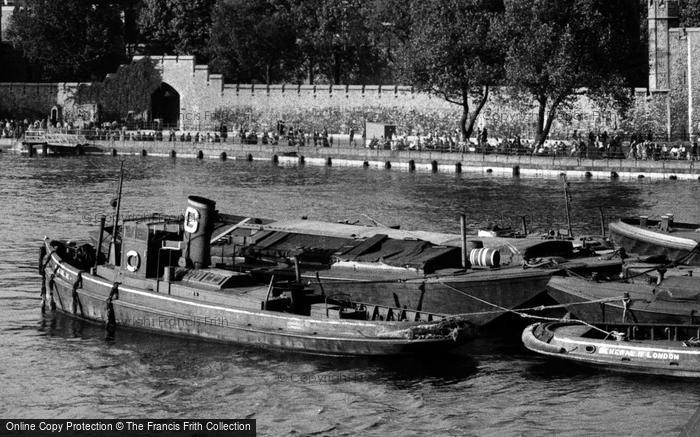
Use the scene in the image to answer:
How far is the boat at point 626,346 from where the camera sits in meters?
32.9

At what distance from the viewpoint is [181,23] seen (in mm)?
125688

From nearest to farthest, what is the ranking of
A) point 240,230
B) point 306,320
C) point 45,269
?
1. point 306,320
2. point 45,269
3. point 240,230

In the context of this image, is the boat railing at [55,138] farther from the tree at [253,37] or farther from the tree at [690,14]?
the tree at [690,14]

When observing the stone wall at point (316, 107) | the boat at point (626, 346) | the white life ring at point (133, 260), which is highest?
the stone wall at point (316, 107)

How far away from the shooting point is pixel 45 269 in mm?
42406

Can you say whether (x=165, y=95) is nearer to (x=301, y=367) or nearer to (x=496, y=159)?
(x=496, y=159)

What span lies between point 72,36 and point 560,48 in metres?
53.1

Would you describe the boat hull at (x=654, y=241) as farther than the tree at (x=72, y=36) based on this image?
No

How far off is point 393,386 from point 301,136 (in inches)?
2905

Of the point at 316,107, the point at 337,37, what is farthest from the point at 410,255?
the point at 337,37

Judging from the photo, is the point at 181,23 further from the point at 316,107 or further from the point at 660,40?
the point at 660,40

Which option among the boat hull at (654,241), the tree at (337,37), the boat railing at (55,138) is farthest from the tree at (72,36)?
the boat hull at (654,241)

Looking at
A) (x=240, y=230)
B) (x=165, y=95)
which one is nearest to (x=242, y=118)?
(x=165, y=95)

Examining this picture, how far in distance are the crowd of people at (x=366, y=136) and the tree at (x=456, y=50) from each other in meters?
3.82
